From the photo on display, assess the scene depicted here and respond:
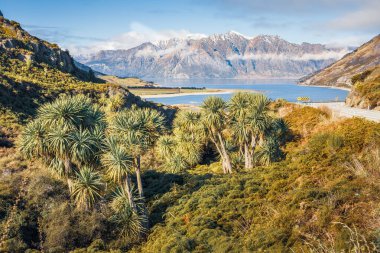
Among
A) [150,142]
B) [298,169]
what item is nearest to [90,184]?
[150,142]

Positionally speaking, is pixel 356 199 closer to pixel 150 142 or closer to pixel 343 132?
pixel 343 132

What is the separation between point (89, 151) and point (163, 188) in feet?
35.2

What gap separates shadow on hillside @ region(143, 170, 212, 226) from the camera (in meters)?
30.2

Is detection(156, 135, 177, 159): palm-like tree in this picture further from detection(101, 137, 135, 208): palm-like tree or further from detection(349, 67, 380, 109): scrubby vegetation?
detection(349, 67, 380, 109): scrubby vegetation

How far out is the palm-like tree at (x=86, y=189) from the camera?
1005 inches

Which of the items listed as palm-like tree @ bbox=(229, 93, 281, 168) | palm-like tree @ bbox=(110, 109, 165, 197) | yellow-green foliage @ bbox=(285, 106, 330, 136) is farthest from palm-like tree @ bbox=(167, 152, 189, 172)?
yellow-green foliage @ bbox=(285, 106, 330, 136)

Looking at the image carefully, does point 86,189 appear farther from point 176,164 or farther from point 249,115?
point 176,164

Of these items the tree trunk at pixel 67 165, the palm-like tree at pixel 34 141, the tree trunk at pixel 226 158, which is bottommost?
the tree trunk at pixel 226 158

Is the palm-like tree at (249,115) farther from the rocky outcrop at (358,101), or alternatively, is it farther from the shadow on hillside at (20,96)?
the shadow on hillside at (20,96)

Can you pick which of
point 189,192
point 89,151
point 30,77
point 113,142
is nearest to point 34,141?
point 89,151

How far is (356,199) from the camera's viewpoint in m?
15.7

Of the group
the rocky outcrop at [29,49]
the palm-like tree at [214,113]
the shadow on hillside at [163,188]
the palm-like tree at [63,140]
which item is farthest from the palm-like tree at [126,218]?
the rocky outcrop at [29,49]

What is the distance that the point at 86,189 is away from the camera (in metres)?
25.5

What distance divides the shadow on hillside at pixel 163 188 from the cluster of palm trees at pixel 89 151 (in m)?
1.88
